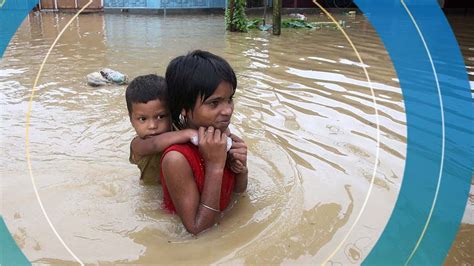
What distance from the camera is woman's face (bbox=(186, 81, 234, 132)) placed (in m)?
2.04

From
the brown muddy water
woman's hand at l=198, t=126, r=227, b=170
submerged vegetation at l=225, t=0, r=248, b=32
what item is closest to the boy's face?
woman's hand at l=198, t=126, r=227, b=170

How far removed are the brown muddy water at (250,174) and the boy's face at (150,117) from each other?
0.47m

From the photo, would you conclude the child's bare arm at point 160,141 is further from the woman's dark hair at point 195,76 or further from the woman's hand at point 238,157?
the woman's hand at point 238,157

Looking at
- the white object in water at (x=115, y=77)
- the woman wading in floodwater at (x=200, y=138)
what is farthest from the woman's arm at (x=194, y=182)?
the white object in water at (x=115, y=77)

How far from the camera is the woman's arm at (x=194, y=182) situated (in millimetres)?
2033

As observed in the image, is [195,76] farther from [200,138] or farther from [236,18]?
[236,18]

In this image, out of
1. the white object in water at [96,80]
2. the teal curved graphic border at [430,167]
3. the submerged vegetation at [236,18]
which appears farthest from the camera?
the submerged vegetation at [236,18]

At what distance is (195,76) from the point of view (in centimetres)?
200

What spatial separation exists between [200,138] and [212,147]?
68 millimetres

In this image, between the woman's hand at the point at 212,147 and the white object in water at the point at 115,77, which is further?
the white object in water at the point at 115,77

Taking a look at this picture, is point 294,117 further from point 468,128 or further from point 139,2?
point 139,2

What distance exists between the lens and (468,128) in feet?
12.3

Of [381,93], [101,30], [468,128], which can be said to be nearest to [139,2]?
[101,30]

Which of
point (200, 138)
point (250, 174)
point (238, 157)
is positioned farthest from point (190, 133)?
point (250, 174)
